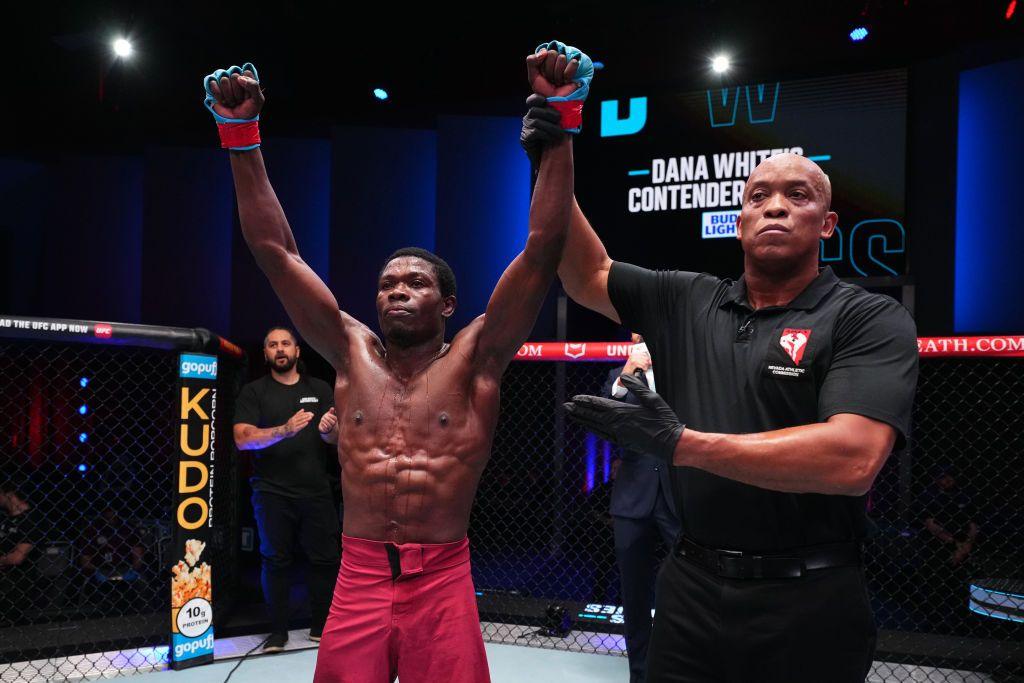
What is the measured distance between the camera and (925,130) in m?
5.31

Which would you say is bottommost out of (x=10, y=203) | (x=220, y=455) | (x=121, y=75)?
(x=220, y=455)

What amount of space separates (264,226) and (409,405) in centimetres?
58

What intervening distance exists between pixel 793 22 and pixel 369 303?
3.95 m

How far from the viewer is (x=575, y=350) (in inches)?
165

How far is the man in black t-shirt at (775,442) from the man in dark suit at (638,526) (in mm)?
1647

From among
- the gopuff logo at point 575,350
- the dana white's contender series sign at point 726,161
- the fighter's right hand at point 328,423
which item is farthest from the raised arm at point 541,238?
the dana white's contender series sign at point 726,161

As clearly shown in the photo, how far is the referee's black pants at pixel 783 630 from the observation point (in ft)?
4.43

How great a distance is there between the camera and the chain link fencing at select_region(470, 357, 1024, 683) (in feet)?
12.2

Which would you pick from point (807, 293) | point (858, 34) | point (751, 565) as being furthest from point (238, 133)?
point (858, 34)

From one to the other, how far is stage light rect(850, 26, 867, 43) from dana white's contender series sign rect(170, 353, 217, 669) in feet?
15.6

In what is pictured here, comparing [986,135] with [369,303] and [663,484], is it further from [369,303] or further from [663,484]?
[369,303]

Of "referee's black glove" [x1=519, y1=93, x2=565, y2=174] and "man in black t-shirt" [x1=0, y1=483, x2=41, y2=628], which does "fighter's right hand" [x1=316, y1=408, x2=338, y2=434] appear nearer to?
"man in black t-shirt" [x1=0, y1=483, x2=41, y2=628]

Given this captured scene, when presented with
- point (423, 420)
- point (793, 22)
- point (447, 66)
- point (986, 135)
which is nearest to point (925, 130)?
point (986, 135)

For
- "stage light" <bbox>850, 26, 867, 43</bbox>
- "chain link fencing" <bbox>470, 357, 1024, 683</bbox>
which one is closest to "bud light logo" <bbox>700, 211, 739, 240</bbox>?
"chain link fencing" <bbox>470, 357, 1024, 683</bbox>
